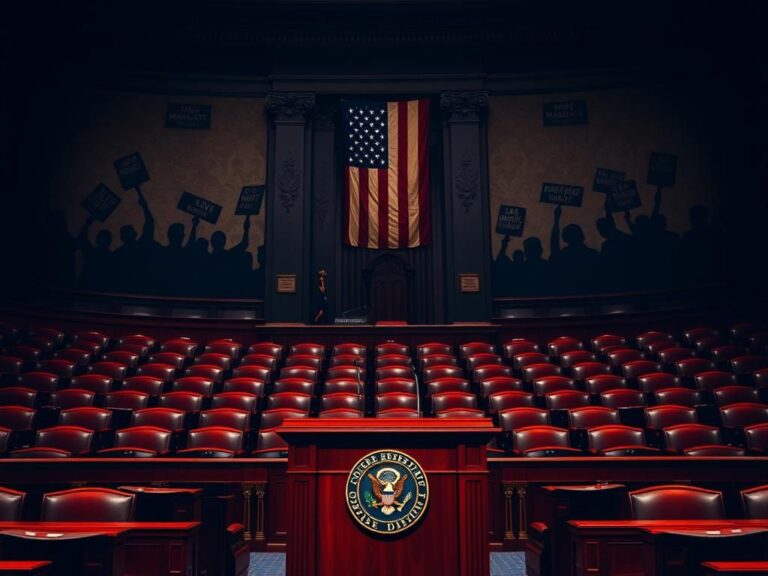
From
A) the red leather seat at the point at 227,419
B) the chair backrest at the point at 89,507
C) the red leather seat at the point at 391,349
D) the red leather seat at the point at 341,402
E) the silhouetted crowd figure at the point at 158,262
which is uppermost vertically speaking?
the silhouetted crowd figure at the point at 158,262

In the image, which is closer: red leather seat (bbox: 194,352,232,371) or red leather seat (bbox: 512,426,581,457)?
red leather seat (bbox: 512,426,581,457)

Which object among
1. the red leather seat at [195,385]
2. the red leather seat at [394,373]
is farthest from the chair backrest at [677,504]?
the red leather seat at [195,385]

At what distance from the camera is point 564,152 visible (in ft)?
37.9

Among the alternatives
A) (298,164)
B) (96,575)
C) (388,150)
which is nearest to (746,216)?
(388,150)

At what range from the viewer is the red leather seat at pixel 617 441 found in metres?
5.14

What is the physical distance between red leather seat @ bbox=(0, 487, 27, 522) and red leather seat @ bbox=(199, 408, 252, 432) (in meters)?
2.56

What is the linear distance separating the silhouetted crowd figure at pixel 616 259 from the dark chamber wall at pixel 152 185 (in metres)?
4.35

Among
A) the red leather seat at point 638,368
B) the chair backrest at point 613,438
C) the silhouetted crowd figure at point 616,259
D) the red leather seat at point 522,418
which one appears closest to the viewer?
the chair backrest at point 613,438

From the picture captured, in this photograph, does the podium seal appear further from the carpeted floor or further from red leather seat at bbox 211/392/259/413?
red leather seat at bbox 211/392/259/413

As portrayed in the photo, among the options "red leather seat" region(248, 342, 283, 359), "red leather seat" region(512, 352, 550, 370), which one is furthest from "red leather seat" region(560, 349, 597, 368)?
"red leather seat" region(248, 342, 283, 359)

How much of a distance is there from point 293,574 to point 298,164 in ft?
29.6

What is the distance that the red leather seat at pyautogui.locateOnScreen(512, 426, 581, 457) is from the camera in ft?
17.0

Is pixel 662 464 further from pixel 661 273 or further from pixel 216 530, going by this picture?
pixel 661 273

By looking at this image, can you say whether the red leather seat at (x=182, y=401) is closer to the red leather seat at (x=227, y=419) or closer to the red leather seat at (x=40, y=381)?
the red leather seat at (x=227, y=419)
